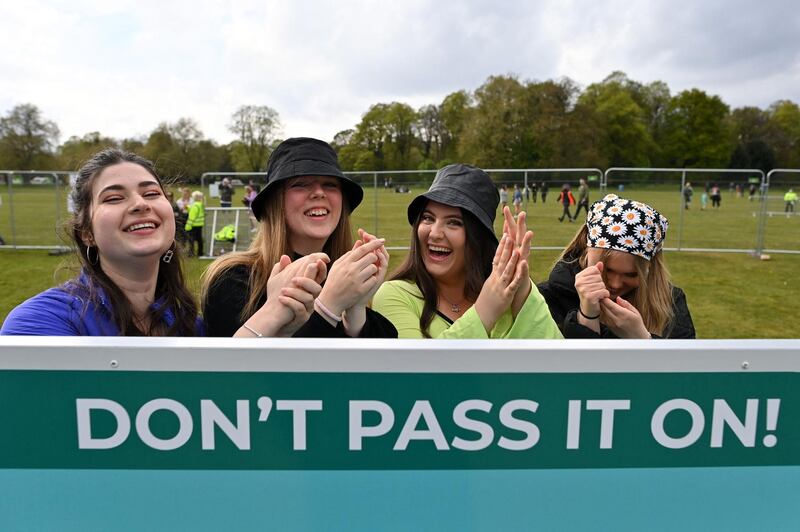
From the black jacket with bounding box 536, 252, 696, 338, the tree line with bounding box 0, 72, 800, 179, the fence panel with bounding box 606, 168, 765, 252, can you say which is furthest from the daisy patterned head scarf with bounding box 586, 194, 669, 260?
the tree line with bounding box 0, 72, 800, 179

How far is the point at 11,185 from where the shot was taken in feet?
48.3

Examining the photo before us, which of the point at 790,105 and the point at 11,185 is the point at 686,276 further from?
the point at 790,105

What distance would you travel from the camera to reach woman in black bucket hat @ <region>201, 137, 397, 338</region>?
5.17 ft

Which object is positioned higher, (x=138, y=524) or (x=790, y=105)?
(x=790, y=105)

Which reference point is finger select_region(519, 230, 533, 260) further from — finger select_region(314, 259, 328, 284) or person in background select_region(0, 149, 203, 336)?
person in background select_region(0, 149, 203, 336)

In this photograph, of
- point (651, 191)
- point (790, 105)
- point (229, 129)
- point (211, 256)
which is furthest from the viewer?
point (790, 105)

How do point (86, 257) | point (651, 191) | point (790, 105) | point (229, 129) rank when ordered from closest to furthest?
point (86, 257)
point (651, 191)
point (229, 129)
point (790, 105)

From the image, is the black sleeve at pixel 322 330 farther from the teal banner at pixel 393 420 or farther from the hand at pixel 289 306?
the teal banner at pixel 393 420

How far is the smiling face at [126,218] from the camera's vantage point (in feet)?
5.64

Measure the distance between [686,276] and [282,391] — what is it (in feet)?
37.7

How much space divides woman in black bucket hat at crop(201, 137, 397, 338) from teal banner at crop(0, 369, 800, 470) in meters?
0.49

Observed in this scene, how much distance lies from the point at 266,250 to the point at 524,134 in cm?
5684

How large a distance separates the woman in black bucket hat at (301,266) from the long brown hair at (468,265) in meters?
0.27

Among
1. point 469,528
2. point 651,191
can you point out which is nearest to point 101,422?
point 469,528
